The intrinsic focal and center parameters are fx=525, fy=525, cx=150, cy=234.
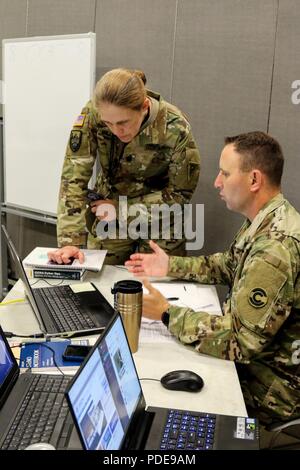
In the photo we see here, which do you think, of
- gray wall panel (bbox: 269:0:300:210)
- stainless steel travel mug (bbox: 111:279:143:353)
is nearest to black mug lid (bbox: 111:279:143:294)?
stainless steel travel mug (bbox: 111:279:143:353)

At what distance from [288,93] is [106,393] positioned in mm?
2119

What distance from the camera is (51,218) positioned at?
3.45m

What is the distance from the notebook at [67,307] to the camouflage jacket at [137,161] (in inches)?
19.5

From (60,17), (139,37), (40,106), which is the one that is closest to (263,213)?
(139,37)

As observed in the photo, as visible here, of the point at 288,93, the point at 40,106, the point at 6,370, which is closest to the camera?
the point at 6,370

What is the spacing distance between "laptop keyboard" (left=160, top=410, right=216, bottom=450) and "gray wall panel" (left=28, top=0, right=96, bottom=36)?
8.90ft

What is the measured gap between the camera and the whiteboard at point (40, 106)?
3078 millimetres

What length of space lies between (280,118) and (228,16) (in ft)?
2.00

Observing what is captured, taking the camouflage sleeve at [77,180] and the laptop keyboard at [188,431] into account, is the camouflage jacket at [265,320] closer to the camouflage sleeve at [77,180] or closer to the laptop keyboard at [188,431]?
the laptop keyboard at [188,431]

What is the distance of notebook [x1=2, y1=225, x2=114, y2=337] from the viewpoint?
1.54 m

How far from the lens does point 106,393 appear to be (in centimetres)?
91

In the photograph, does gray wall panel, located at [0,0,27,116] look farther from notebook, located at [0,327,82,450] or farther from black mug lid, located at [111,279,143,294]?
notebook, located at [0,327,82,450]

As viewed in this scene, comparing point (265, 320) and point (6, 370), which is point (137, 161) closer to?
point (265, 320)
